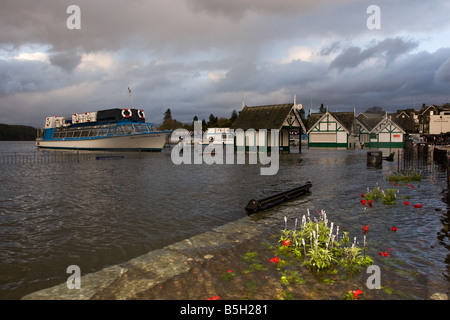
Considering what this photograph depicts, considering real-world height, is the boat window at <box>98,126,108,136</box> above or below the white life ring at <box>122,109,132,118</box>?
below

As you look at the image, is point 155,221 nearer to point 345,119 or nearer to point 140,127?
point 140,127

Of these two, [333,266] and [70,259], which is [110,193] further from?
[333,266]

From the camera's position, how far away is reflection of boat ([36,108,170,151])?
153ft

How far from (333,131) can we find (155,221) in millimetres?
49905

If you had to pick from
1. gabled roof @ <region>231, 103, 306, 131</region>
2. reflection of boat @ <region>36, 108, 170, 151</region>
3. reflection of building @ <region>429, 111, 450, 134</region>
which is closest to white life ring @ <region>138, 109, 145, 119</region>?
reflection of boat @ <region>36, 108, 170, 151</region>

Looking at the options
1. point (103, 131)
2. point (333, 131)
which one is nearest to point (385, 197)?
point (333, 131)

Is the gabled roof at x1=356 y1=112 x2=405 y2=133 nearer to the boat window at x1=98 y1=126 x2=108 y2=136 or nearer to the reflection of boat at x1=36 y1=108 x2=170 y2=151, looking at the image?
the reflection of boat at x1=36 y1=108 x2=170 y2=151

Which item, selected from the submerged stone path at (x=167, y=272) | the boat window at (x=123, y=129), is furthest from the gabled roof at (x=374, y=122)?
the submerged stone path at (x=167, y=272)

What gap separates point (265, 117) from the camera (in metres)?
38.8

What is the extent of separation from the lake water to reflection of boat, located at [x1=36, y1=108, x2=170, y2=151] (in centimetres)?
3140

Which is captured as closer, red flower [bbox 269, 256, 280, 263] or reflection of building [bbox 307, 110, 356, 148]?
red flower [bbox 269, 256, 280, 263]

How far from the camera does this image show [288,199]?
1107 cm

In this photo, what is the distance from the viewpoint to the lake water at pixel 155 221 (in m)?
5.30

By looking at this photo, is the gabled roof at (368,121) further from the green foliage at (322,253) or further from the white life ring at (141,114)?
the green foliage at (322,253)
